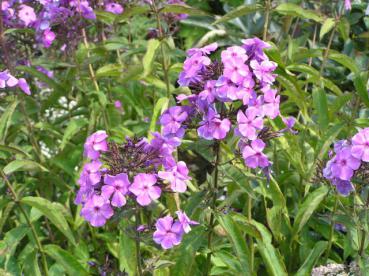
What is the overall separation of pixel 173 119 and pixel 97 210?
397 mm

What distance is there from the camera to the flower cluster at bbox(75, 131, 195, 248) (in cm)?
191

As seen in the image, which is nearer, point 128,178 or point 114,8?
point 128,178

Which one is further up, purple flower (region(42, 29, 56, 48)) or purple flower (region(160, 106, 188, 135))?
purple flower (region(160, 106, 188, 135))

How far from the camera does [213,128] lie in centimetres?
200

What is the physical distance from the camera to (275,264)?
2576 mm

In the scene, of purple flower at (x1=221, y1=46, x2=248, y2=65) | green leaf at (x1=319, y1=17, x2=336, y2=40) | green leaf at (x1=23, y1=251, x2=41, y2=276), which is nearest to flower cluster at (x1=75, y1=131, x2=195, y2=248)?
purple flower at (x1=221, y1=46, x2=248, y2=65)

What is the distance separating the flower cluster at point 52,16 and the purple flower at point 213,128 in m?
1.48

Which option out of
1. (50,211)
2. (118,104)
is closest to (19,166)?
(50,211)

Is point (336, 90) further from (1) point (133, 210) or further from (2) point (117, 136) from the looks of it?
(1) point (133, 210)

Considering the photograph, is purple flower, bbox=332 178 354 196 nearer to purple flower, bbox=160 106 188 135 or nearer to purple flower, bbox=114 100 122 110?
purple flower, bbox=160 106 188 135

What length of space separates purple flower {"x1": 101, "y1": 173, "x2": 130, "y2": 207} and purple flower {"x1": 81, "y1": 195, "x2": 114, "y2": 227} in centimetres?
3

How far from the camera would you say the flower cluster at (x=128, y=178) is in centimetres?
191

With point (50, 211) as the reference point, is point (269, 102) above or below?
above

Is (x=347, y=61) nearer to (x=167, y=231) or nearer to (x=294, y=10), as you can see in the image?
(x=294, y=10)
